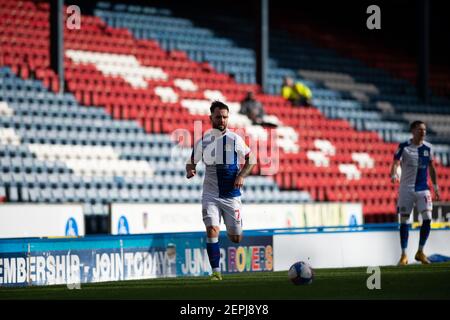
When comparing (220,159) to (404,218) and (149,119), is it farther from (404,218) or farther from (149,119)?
(149,119)

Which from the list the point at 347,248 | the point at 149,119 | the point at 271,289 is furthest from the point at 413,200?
the point at 149,119

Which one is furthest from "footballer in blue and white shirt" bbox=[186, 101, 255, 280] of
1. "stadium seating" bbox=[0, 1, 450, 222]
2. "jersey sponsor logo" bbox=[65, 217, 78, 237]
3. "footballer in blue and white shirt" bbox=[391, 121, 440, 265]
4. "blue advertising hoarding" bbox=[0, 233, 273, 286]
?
"stadium seating" bbox=[0, 1, 450, 222]

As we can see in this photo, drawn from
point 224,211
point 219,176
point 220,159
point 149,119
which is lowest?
point 224,211

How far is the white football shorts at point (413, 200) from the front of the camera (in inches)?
652

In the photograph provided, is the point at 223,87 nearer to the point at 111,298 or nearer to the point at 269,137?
the point at 269,137

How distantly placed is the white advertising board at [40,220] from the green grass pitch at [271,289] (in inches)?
206

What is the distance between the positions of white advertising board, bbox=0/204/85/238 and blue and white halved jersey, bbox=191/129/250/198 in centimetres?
625

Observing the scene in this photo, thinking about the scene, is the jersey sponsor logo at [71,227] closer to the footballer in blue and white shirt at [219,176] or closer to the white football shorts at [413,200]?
the white football shorts at [413,200]

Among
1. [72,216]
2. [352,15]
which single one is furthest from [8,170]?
[352,15]

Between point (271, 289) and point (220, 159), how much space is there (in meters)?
2.26

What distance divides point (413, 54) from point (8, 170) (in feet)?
64.7

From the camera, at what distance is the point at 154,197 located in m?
22.9

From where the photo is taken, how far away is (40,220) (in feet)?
61.6

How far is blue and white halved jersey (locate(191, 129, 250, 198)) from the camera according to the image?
13.1 metres
